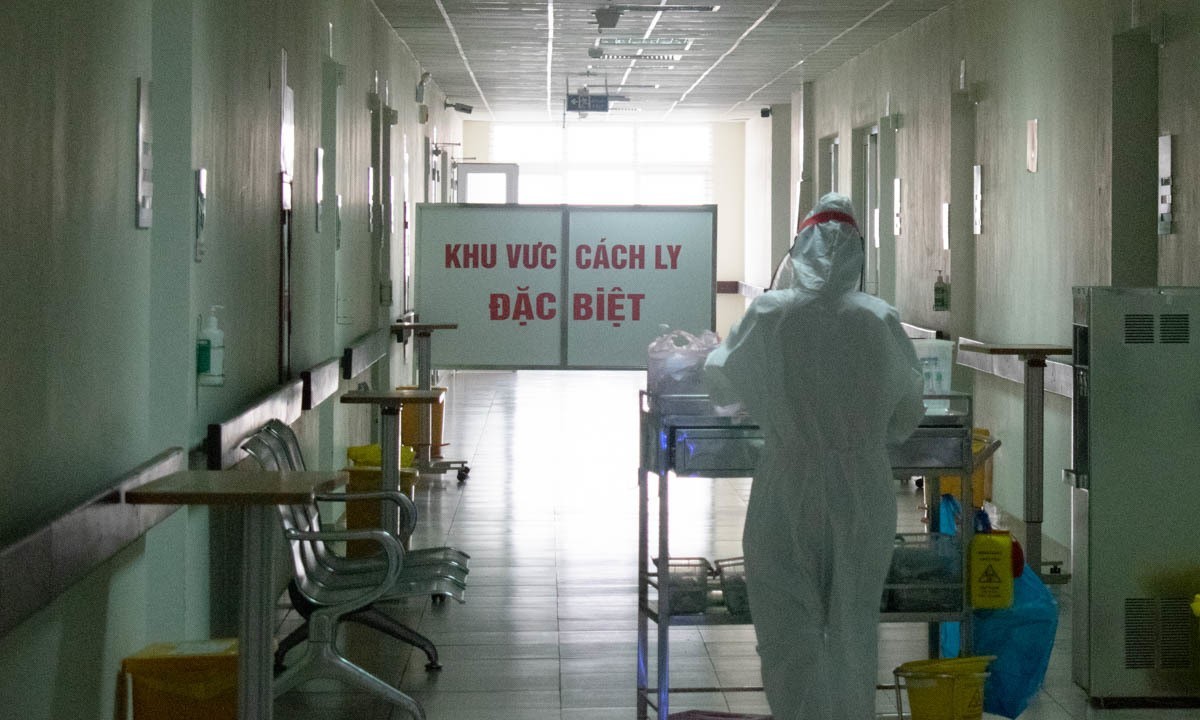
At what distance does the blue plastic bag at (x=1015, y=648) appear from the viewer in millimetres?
4562

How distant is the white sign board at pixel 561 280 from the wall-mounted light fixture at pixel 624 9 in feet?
7.91

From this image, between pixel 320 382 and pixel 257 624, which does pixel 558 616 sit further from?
pixel 257 624

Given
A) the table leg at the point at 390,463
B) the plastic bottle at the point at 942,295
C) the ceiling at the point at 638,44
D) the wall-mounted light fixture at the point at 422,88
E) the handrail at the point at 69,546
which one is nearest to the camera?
the handrail at the point at 69,546

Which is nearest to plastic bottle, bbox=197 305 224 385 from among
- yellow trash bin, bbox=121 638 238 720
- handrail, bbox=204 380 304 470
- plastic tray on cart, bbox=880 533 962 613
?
handrail, bbox=204 380 304 470

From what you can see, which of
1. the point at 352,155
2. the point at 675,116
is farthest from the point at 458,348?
the point at 675,116

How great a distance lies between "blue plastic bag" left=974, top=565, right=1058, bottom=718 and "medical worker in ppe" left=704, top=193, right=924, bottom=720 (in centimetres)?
66

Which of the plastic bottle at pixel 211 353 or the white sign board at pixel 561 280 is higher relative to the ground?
the white sign board at pixel 561 280

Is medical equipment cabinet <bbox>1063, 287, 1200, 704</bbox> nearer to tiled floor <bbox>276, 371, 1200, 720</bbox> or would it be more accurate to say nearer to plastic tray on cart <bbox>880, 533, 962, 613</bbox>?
tiled floor <bbox>276, 371, 1200, 720</bbox>

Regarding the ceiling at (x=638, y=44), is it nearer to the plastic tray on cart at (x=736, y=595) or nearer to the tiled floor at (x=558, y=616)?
the tiled floor at (x=558, y=616)

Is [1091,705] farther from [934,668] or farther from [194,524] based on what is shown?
[194,524]

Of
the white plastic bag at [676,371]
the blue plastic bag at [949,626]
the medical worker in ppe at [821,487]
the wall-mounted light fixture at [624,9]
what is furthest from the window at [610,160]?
the medical worker in ppe at [821,487]

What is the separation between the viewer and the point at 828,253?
4.15 metres

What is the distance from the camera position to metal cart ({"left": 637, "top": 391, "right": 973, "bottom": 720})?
14.3 ft

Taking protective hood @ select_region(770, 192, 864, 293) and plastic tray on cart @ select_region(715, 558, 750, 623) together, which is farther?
plastic tray on cart @ select_region(715, 558, 750, 623)
